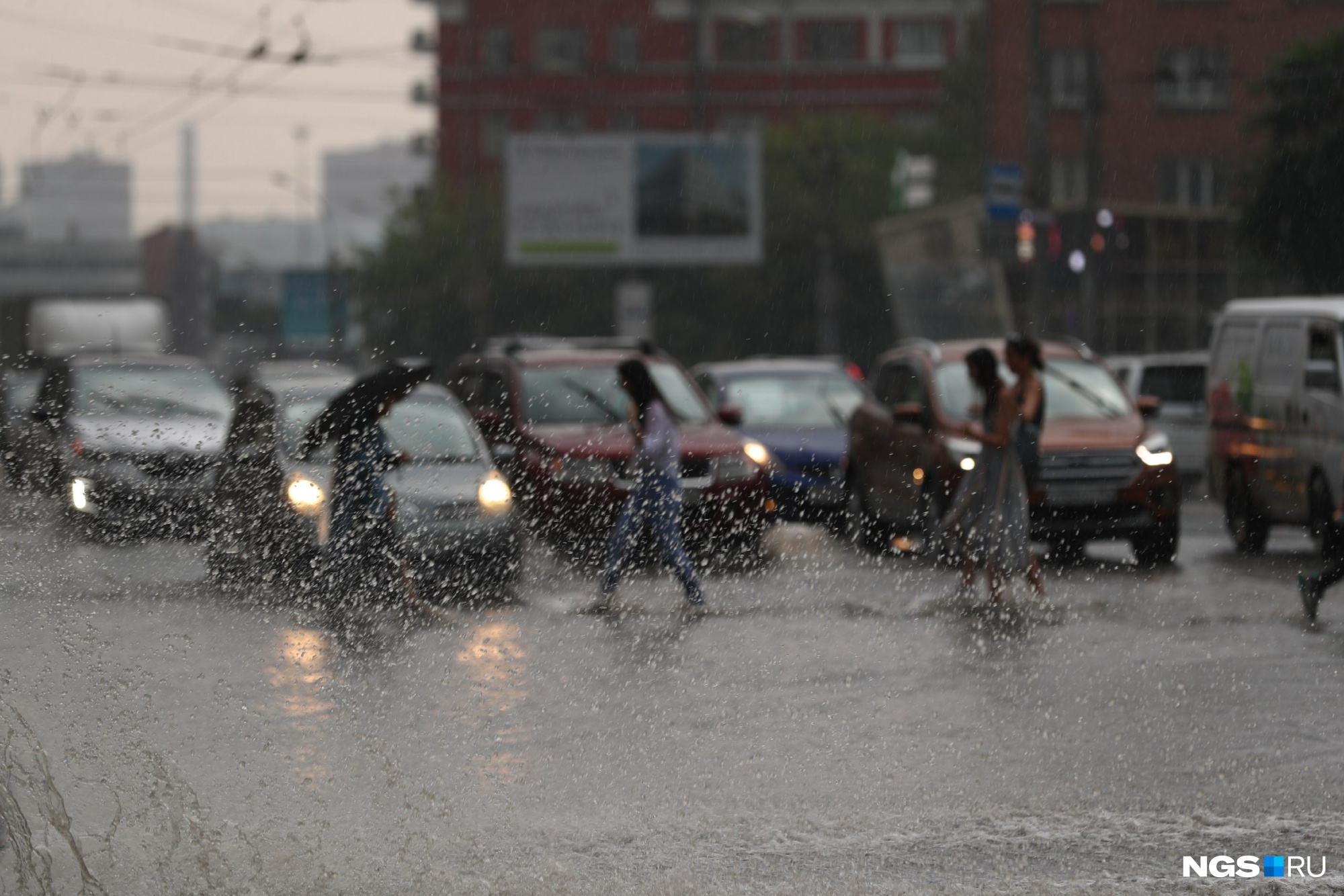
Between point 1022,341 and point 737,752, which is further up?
point 1022,341

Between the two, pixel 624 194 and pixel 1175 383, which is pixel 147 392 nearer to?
pixel 1175 383

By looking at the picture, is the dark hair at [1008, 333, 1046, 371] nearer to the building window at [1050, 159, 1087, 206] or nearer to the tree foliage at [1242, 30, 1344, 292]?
the tree foliage at [1242, 30, 1344, 292]

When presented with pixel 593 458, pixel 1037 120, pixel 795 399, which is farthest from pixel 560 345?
pixel 1037 120

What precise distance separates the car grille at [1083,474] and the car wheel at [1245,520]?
1401 millimetres

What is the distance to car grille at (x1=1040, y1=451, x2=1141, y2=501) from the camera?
48.1 feet

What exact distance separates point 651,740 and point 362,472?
13.2ft

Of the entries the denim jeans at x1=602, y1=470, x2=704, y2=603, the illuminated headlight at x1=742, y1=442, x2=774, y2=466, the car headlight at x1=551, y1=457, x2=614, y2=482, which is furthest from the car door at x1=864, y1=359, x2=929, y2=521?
the denim jeans at x1=602, y1=470, x2=704, y2=603

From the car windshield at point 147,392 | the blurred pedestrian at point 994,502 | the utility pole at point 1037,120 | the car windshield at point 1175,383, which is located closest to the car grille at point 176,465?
the car windshield at point 147,392

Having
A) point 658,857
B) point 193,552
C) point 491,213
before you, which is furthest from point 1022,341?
point 491,213

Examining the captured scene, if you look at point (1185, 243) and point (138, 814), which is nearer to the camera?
point (138, 814)

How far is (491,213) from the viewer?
2511 inches

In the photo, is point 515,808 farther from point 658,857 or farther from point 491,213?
point 491,213

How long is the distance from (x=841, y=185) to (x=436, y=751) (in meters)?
57.8

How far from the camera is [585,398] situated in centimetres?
1675
